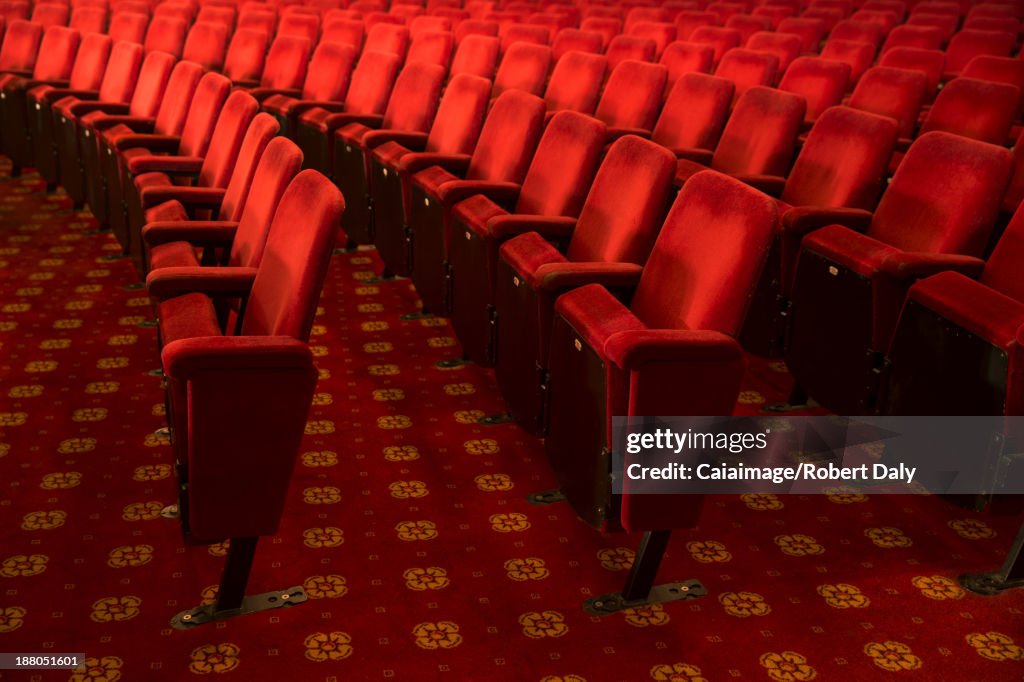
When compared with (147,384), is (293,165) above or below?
above

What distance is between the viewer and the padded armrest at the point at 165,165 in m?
1.10

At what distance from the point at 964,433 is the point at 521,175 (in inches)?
20.1

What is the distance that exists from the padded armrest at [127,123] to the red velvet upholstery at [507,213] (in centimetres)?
59

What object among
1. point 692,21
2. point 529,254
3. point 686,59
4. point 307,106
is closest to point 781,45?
point 686,59

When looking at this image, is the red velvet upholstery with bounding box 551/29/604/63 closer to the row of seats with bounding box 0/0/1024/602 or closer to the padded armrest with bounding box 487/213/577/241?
the row of seats with bounding box 0/0/1024/602

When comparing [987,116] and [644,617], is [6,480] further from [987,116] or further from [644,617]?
[987,116]

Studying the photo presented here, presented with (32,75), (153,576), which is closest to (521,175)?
(153,576)

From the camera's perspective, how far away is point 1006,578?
71cm

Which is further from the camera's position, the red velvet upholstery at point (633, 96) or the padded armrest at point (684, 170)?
the red velvet upholstery at point (633, 96)

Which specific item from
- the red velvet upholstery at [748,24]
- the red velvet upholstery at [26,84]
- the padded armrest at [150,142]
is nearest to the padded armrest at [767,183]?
the padded armrest at [150,142]

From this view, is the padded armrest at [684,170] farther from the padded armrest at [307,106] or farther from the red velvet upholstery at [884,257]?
the padded armrest at [307,106]

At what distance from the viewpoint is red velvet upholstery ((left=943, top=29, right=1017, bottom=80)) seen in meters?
1.79

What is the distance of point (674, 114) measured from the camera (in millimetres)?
1276

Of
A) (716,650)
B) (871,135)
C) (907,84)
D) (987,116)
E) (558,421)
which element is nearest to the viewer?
(716,650)
